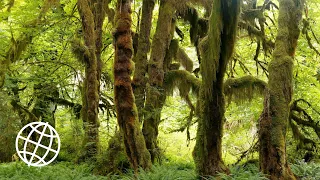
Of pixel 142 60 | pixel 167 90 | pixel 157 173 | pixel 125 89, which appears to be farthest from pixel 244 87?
pixel 157 173

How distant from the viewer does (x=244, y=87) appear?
916 cm

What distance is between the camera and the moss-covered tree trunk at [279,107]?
5895mm

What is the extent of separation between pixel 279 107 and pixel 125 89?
2.70m

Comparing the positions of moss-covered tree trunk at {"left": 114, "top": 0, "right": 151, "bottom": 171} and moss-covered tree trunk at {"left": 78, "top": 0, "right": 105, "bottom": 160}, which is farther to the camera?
moss-covered tree trunk at {"left": 78, "top": 0, "right": 105, "bottom": 160}

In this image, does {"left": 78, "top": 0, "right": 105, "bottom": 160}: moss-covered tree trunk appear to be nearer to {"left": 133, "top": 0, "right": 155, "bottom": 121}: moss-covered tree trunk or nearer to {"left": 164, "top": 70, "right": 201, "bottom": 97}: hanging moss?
{"left": 133, "top": 0, "right": 155, "bottom": 121}: moss-covered tree trunk

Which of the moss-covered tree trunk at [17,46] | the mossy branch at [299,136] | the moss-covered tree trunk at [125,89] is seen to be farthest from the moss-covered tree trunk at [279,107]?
the moss-covered tree trunk at [17,46]

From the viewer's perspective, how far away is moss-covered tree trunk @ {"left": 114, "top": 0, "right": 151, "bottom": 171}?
21.8ft

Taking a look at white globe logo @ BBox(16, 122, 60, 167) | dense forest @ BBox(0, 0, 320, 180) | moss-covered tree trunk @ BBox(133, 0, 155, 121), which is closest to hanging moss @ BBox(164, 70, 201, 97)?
dense forest @ BBox(0, 0, 320, 180)

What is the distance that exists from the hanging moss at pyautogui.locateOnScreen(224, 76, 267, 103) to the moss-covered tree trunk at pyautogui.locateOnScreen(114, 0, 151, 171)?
11.0ft

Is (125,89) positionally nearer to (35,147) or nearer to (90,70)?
(90,70)

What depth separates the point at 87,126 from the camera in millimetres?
8695

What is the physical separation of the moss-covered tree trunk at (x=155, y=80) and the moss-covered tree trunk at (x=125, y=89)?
121 centimetres

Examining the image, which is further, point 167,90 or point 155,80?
point 167,90

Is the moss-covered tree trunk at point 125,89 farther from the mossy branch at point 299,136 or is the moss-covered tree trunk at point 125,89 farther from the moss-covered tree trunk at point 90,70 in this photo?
the mossy branch at point 299,136
